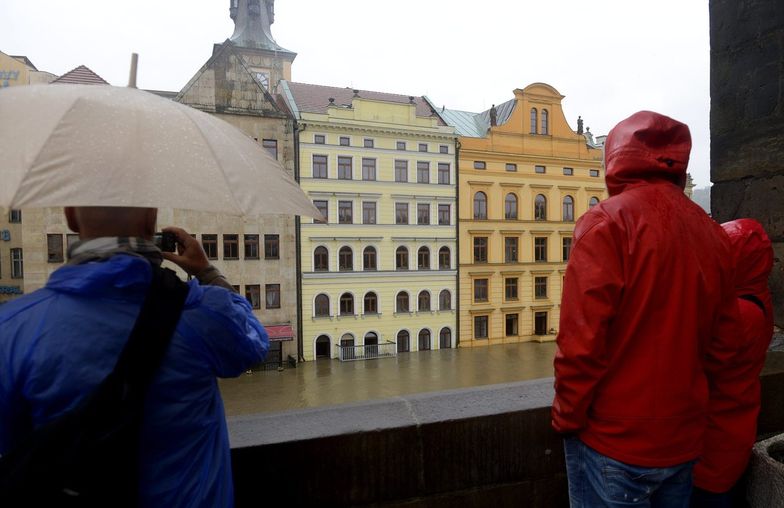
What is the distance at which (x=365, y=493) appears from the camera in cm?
200

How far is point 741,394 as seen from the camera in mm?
1650

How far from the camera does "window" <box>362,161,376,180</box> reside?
21875 millimetres

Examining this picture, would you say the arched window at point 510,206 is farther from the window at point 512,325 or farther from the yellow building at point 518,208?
the window at point 512,325

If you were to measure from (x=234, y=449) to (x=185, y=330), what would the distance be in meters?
0.87

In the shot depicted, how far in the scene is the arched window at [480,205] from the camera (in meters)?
24.0

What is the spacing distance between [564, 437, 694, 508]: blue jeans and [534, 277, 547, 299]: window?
24736 millimetres

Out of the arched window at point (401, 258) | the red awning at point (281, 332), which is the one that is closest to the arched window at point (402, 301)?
the arched window at point (401, 258)

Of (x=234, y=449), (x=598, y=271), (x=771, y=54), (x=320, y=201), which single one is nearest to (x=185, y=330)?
(x=234, y=449)

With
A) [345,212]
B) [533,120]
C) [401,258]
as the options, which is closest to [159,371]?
[345,212]

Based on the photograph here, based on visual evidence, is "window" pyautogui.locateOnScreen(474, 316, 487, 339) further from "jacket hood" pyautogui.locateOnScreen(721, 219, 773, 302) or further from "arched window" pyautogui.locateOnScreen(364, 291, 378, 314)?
"jacket hood" pyautogui.locateOnScreen(721, 219, 773, 302)

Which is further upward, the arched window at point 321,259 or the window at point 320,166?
the window at point 320,166

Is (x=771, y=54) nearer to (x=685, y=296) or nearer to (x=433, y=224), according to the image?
(x=685, y=296)

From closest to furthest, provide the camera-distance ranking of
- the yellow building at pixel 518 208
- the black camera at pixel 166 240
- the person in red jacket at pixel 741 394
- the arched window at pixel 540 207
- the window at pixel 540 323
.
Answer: the black camera at pixel 166 240
the person in red jacket at pixel 741 394
the yellow building at pixel 518 208
the arched window at pixel 540 207
the window at pixel 540 323

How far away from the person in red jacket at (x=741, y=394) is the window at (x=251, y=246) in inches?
792
